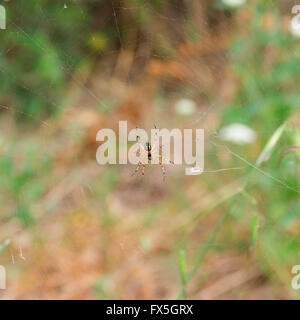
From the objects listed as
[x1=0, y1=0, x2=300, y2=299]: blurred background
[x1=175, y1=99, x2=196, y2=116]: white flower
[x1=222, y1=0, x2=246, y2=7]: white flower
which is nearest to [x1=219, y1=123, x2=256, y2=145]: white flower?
[x1=0, y1=0, x2=300, y2=299]: blurred background

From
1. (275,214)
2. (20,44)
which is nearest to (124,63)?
(20,44)

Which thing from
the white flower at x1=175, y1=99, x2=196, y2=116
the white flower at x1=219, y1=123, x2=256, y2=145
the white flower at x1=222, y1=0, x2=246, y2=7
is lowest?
the white flower at x1=219, y1=123, x2=256, y2=145

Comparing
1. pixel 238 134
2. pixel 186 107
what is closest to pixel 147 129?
pixel 186 107

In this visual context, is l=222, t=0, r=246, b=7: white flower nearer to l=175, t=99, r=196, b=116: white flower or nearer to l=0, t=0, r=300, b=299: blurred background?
l=0, t=0, r=300, b=299: blurred background

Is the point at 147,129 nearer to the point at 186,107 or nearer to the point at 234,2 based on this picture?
the point at 186,107

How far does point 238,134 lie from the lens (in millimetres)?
862

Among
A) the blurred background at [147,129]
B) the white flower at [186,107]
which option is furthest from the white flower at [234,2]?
the white flower at [186,107]

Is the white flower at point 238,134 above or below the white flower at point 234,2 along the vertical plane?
below

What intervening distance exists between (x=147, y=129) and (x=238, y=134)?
0.76 feet

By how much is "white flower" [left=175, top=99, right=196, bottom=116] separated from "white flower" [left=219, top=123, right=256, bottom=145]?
14 cm

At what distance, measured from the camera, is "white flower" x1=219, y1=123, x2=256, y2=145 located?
857 millimetres

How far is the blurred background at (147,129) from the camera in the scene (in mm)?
923

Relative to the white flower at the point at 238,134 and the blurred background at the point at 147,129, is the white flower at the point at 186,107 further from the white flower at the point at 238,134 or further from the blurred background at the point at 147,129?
the white flower at the point at 238,134

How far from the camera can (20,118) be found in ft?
4.15
